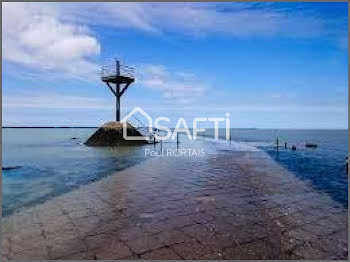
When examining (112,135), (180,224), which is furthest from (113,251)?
(112,135)

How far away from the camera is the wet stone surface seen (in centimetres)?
673

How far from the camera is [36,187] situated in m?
14.6

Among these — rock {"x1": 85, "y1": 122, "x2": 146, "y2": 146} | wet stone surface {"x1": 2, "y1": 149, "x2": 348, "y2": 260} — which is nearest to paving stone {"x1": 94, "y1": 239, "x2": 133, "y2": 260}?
wet stone surface {"x1": 2, "y1": 149, "x2": 348, "y2": 260}

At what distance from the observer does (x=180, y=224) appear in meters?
8.45

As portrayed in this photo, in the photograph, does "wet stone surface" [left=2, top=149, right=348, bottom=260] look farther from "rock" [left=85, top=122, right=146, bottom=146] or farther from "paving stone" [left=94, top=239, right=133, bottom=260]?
"rock" [left=85, top=122, right=146, bottom=146]

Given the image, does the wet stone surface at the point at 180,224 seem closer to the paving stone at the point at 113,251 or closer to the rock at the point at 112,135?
the paving stone at the point at 113,251

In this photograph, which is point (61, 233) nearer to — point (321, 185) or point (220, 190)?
point (220, 190)

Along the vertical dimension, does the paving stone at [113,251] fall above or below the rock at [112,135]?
below

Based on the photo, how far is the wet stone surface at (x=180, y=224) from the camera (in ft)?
22.1

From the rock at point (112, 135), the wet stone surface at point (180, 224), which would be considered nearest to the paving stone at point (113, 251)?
the wet stone surface at point (180, 224)

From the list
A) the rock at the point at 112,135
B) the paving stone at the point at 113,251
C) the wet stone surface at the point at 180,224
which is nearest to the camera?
the paving stone at the point at 113,251

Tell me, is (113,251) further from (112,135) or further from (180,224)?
(112,135)

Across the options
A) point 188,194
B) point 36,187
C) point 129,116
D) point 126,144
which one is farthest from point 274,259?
point 129,116

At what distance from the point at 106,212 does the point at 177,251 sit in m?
3.67
